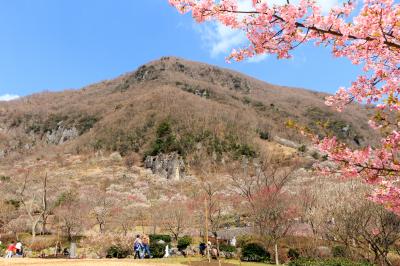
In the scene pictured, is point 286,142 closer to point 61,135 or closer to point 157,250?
point 61,135

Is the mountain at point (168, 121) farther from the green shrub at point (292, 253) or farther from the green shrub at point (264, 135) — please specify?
the green shrub at point (292, 253)

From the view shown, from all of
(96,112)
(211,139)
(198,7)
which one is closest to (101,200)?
(198,7)

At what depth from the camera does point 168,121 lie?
9575cm

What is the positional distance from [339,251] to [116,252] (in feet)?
46.2

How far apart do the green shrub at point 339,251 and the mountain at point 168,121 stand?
112ft

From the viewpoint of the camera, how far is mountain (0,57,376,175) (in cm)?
8700

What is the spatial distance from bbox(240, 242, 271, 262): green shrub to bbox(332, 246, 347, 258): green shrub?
394 centimetres

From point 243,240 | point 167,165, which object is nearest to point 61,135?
point 167,165

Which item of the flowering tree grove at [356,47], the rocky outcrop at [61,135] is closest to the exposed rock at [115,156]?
the rocky outcrop at [61,135]

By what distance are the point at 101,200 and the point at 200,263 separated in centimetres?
2053

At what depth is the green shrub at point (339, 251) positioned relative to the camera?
879 inches

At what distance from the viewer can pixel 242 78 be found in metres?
183

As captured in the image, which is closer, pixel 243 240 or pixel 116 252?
pixel 116 252

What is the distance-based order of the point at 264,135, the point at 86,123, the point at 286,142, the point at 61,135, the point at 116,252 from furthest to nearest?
the point at 61,135
the point at 86,123
the point at 264,135
the point at 286,142
the point at 116,252
